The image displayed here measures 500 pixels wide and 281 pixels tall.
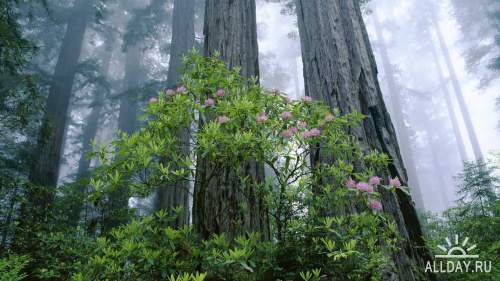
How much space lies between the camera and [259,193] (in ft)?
7.84

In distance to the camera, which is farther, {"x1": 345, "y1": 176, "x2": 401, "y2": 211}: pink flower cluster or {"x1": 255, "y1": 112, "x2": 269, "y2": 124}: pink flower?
{"x1": 255, "y1": 112, "x2": 269, "y2": 124}: pink flower

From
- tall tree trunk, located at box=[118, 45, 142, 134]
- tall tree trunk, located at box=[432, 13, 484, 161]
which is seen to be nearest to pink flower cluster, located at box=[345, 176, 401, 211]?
tall tree trunk, located at box=[118, 45, 142, 134]

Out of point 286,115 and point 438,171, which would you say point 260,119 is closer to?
point 286,115

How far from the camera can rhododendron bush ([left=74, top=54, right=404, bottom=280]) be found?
188cm

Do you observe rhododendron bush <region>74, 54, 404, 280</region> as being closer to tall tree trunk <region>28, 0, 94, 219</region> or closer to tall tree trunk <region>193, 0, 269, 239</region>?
tall tree trunk <region>193, 0, 269, 239</region>

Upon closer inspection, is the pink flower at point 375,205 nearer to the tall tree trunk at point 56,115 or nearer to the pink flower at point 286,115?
the pink flower at point 286,115

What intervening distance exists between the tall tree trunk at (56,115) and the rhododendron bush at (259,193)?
468 centimetres

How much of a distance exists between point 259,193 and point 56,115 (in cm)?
1105

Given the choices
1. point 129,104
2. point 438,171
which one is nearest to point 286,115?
point 129,104

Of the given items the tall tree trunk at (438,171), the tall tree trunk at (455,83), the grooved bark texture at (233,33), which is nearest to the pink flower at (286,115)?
the grooved bark texture at (233,33)

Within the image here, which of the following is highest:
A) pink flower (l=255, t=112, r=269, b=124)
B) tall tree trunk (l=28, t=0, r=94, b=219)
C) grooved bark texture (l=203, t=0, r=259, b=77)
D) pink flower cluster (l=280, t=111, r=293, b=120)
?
tall tree trunk (l=28, t=0, r=94, b=219)

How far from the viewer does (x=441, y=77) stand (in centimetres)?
3619

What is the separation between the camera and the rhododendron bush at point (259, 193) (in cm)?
188

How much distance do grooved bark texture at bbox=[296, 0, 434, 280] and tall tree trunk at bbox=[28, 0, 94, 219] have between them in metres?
4.99
